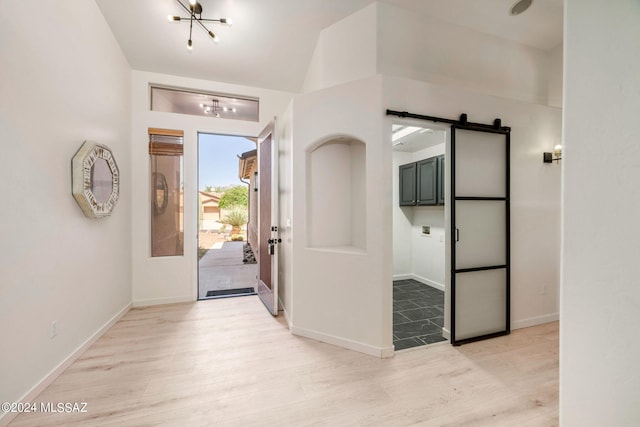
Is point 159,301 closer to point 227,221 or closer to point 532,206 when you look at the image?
point 532,206

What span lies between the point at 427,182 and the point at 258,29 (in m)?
3.47

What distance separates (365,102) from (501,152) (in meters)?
1.78

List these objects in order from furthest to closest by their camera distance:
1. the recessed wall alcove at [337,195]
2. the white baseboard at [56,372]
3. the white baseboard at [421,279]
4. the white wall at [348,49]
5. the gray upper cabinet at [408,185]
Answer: the gray upper cabinet at [408,185], the white baseboard at [421,279], the recessed wall alcove at [337,195], the white wall at [348,49], the white baseboard at [56,372]

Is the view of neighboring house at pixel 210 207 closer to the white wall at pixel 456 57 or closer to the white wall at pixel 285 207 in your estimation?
the white wall at pixel 285 207

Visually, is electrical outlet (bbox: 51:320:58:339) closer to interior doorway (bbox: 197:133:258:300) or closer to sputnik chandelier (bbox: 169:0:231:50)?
interior doorway (bbox: 197:133:258:300)

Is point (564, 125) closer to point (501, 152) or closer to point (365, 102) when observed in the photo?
point (365, 102)

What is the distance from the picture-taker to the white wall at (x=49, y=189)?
1688 millimetres

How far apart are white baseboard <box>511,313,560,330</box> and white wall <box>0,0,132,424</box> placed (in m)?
4.73

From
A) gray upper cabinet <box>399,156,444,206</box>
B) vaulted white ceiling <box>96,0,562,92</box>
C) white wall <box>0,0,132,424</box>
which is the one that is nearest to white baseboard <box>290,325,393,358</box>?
white wall <box>0,0,132,424</box>

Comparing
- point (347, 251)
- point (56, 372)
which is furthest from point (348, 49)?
point (56, 372)

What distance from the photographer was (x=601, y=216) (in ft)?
3.91

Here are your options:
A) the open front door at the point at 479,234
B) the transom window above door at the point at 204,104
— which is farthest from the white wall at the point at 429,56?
the transom window above door at the point at 204,104

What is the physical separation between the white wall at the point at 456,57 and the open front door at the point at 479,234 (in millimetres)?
955

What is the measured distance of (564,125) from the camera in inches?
51.9
